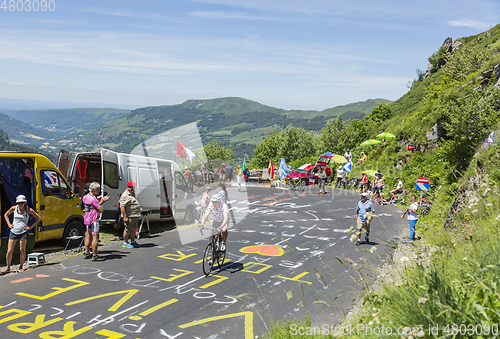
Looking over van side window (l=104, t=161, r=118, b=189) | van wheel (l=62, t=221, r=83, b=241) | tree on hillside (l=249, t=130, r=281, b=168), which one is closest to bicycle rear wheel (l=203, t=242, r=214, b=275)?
van wheel (l=62, t=221, r=83, b=241)

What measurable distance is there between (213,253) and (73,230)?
213 inches

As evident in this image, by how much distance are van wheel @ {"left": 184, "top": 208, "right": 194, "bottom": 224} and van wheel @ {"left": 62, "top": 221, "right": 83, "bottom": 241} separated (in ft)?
17.2

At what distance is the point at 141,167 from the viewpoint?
14.0 meters

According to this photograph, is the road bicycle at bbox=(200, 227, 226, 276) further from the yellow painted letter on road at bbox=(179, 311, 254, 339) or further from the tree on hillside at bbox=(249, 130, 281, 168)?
the tree on hillside at bbox=(249, 130, 281, 168)

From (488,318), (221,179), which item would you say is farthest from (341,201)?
(488,318)

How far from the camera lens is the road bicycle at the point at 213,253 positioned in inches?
356

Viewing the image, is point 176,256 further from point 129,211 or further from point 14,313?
point 14,313

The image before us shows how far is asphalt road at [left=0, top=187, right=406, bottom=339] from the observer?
234 inches

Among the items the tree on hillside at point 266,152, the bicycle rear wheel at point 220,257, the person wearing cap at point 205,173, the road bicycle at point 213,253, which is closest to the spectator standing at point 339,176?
the person wearing cap at point 205,173

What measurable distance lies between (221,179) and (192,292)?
70.7 ft

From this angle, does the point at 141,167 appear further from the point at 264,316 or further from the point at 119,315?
the point at 264,316

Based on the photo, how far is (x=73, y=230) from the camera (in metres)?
11.5

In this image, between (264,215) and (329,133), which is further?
(329,133)

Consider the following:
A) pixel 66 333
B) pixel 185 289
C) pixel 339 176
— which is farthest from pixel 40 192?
pixel 339 176
